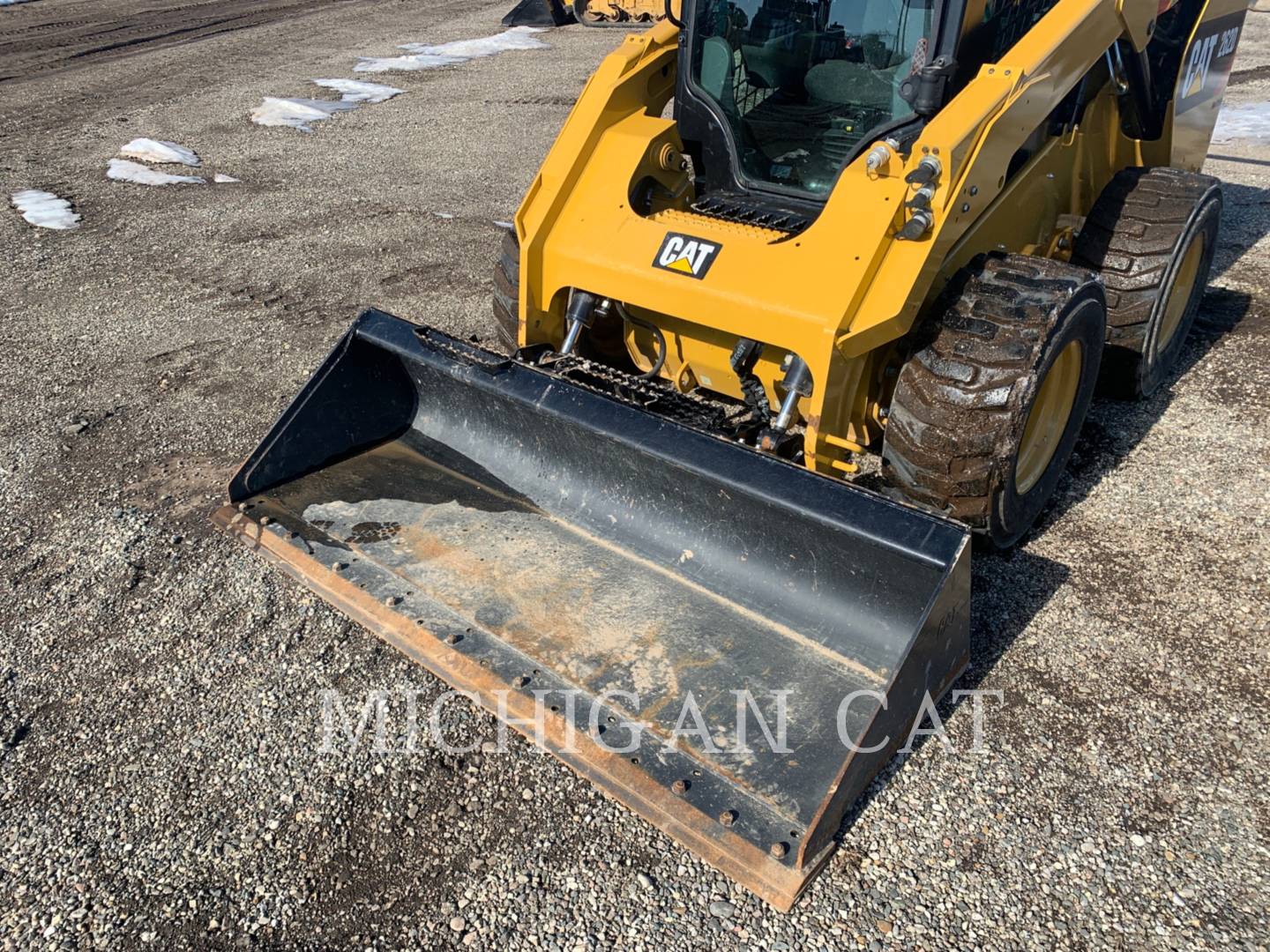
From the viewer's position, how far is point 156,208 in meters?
7.57

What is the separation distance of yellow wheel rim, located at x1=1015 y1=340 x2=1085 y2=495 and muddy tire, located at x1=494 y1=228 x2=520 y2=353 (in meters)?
1.95

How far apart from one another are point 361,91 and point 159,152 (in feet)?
9.76

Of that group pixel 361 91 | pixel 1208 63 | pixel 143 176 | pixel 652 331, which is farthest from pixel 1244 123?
pixel 143 176

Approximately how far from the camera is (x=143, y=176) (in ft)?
27.1

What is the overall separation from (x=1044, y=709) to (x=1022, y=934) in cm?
79

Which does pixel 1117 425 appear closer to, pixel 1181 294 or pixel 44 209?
pixel 1181 294

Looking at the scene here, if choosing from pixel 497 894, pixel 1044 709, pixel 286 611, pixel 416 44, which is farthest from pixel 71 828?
pixel 416 44

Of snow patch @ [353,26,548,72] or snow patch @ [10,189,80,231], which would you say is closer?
snow patch @ [10,189,80,231]

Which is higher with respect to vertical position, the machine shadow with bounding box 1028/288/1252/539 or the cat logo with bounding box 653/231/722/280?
the cat logo with bounding box 653/231/722/280

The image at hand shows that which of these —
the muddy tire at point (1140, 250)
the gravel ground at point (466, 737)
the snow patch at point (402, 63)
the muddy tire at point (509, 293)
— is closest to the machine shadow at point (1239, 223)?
the gravel ground at point (466, 737)

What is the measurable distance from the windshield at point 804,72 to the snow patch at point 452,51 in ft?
30.7

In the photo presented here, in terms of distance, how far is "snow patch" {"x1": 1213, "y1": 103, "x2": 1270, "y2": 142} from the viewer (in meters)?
9.00

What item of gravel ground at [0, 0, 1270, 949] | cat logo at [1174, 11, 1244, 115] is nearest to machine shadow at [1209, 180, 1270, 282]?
gravel ground at [0, 0, 1270, 949]

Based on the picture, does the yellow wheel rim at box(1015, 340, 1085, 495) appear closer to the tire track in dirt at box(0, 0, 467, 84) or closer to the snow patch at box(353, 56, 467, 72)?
the snow patch at box(353, 56, 467, 72)
